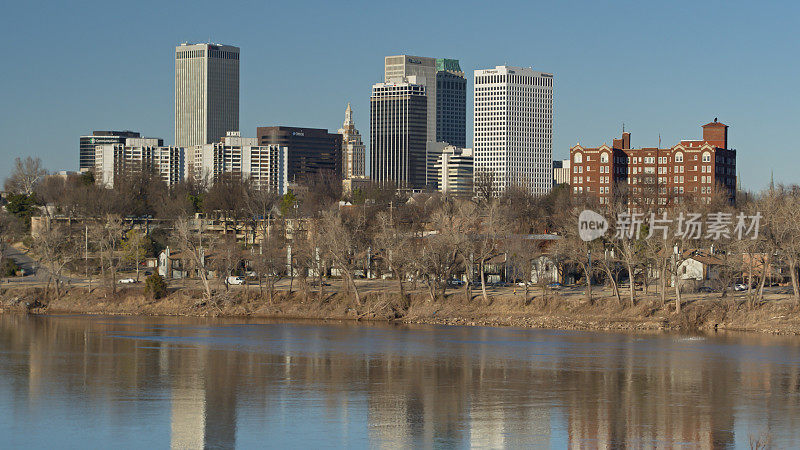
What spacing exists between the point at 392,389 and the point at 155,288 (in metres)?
46.8

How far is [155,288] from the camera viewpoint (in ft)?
296

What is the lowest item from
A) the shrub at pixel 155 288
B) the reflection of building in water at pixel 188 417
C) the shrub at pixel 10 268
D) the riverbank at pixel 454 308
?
the reflection of building in water at pixel 188 417

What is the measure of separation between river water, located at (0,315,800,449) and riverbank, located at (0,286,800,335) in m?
4.70

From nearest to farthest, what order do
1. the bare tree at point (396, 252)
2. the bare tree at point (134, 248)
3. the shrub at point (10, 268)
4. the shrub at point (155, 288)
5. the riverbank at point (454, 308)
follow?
1. the riverbank at point (454, 308)
2. the bare tree at point (396, 252)
3. the shrub at point (155, 288)
4. the bare tree at point (134, 248)
5. the shrub at point (10, 268)

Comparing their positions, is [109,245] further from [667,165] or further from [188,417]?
[667,165]

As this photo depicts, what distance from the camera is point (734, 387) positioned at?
48719 mm

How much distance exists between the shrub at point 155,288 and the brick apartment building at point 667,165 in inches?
4487

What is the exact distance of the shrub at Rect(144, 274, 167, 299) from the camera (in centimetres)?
9006

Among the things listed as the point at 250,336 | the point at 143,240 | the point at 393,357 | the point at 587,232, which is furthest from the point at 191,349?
the point at 143,240

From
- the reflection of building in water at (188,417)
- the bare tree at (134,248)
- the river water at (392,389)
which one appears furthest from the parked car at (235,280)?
the reflection of building in water at (188,417)

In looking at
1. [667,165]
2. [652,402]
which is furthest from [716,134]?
[652,402]

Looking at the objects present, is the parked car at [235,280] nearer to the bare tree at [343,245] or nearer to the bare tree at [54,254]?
the bare tree at [343,245]

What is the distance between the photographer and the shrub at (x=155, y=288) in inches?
3546

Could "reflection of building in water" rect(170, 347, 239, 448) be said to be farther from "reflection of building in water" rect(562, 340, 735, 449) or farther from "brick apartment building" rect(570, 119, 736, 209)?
"brick apartment building" rect(570, 119, 736, 209)
